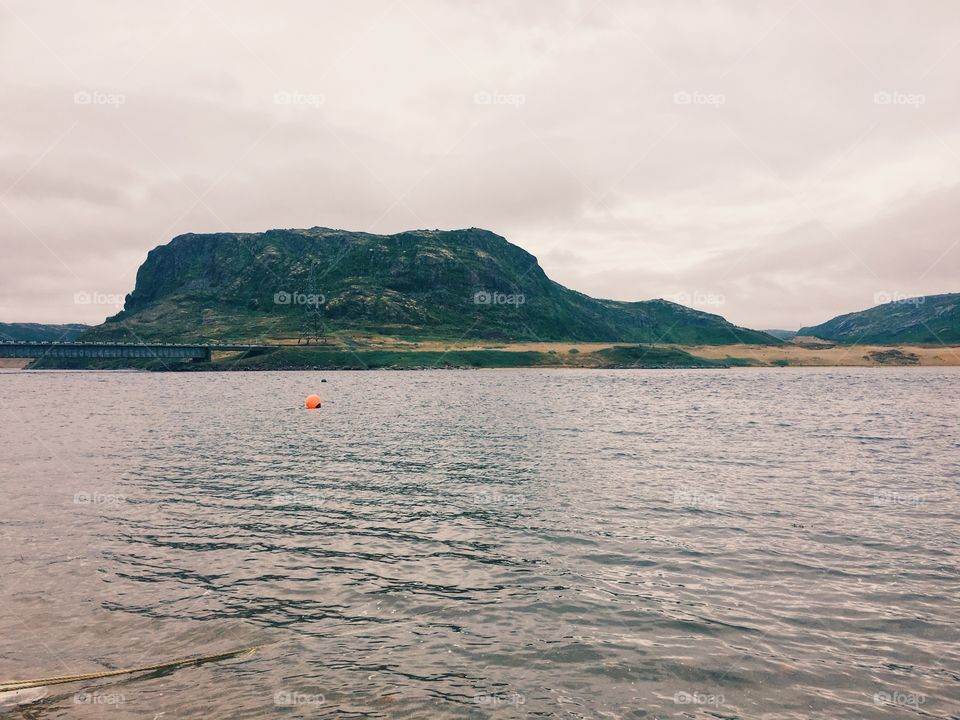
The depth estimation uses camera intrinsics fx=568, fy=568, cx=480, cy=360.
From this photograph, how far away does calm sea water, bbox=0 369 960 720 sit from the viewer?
12586 mm

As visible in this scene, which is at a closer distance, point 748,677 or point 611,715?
point 611,715

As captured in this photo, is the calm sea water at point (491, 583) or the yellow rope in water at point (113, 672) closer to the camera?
the calm sea water at point (491, 583)

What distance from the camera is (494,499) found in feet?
97.2

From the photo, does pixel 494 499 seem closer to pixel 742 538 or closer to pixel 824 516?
pixel 742 538

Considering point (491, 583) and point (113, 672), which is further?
point (491, 583)

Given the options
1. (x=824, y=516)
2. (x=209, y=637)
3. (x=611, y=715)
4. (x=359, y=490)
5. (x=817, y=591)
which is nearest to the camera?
(x=611, y=715)

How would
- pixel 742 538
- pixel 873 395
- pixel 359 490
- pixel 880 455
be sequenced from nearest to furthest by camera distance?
1. pixel 742 538
2. pixel 359 490
3. pixel 880 455
4. pixel 873 395

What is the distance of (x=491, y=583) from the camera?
18.5m

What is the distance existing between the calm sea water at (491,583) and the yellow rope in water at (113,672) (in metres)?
0.42

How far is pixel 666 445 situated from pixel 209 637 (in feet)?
129

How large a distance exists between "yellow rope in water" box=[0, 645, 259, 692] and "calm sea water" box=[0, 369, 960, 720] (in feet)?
1.38

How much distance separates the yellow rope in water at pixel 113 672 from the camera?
12758 mm

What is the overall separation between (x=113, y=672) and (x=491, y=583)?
10.4 metres

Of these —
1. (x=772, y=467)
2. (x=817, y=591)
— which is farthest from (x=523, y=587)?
(x=772, y=467)
